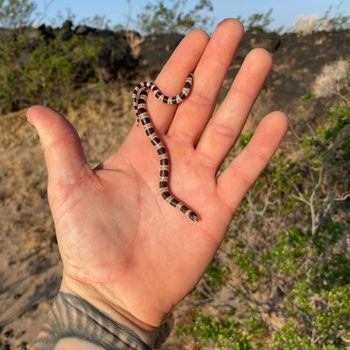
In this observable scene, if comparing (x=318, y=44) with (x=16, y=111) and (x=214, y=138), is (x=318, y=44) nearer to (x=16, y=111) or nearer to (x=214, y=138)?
(x=16, y=111)

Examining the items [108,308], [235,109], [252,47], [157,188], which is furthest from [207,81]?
[252,47]

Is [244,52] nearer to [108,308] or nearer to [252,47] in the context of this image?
[252,47]

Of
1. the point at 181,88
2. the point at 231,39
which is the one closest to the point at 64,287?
the point at 181,88

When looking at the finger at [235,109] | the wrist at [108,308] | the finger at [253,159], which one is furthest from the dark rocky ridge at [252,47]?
the wrist at [108,308]

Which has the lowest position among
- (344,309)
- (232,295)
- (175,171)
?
(232,295)

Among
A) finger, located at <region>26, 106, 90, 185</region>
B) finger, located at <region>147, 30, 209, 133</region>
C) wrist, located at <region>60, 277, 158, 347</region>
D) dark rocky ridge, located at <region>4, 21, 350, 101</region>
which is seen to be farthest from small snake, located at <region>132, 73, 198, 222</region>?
dark rocky ridge, located at <region>4, 21, 350, 101</region>

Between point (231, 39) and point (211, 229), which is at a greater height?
point (231, 39)

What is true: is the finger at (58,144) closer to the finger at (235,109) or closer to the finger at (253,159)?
the finger at (235,109)
